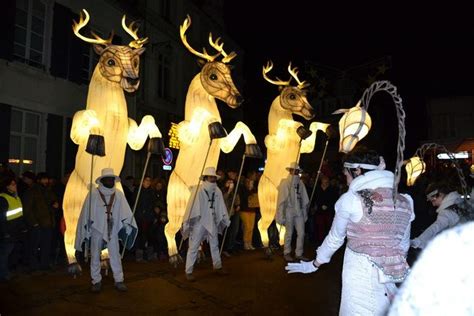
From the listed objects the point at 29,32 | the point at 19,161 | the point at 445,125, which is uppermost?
the point at 29,32

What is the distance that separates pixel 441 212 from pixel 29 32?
1057 centimetres

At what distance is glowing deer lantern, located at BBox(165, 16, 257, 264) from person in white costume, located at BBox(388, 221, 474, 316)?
6.61 m

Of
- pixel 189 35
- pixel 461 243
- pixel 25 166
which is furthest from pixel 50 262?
pixel 189 35

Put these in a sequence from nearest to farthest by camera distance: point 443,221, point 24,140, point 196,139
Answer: point 443,221 < point 196,139 < point 24,140

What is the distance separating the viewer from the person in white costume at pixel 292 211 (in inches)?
360

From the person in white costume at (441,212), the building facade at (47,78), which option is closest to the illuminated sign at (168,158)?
the building facade at (47,78)

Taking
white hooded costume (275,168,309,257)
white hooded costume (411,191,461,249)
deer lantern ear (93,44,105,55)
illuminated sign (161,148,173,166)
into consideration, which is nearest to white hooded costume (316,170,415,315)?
white hooded costume (411,191,461,249)

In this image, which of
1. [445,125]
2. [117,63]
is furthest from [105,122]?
[445,125]

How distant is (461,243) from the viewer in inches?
63.8

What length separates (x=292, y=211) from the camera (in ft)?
29.9

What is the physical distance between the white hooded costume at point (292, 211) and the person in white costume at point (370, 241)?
588 centimetres

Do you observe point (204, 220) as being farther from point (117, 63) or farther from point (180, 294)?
point (117, 63)

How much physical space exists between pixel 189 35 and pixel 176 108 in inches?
138

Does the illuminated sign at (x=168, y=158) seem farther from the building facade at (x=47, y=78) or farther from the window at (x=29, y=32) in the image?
the window at (x=29, y=32)
